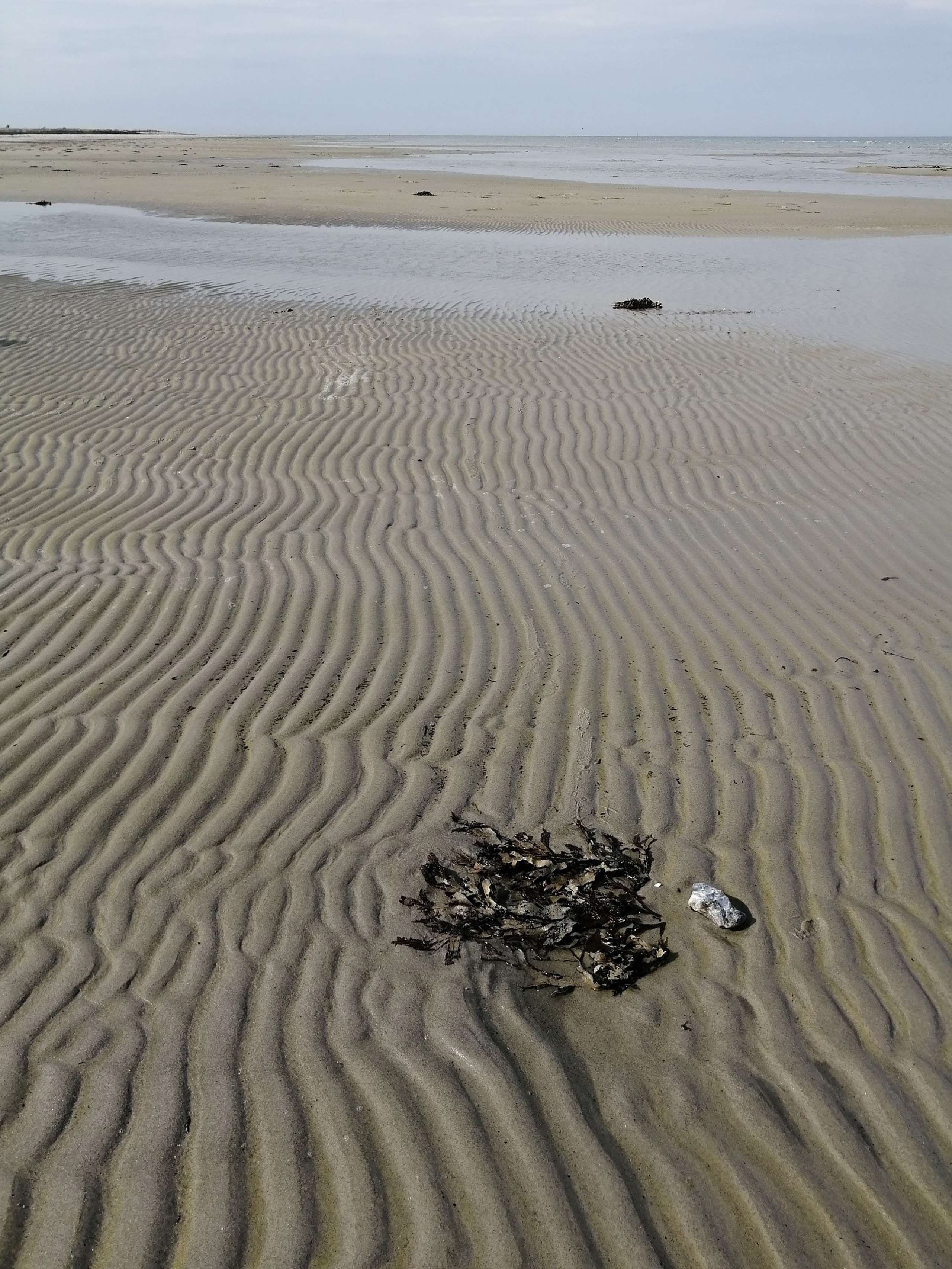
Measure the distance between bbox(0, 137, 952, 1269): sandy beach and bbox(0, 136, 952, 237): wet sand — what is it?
1998 cm

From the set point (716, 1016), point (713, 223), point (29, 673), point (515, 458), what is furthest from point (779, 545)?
point (713, 223)

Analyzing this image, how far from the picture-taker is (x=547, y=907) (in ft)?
11.9

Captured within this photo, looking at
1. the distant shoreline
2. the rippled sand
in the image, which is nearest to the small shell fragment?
the rippled sand

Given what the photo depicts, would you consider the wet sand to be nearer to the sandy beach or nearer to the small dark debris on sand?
the small dark debris on sand

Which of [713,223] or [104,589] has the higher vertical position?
[713,223]

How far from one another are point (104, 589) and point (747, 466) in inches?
210

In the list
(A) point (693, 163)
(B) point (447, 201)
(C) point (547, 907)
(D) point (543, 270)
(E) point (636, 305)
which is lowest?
(C) point (547, 907)

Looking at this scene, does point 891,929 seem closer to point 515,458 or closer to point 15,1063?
point 15,1063

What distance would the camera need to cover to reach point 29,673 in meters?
5.13

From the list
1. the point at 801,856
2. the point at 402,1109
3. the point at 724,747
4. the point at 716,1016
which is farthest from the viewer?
the point at 724,747

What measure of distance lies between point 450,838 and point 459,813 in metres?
0.18

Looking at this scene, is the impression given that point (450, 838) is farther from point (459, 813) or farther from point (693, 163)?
point (693, 163)

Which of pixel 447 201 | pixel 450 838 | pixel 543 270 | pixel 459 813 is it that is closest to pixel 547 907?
pixel 450 838

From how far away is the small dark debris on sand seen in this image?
48.6ft
